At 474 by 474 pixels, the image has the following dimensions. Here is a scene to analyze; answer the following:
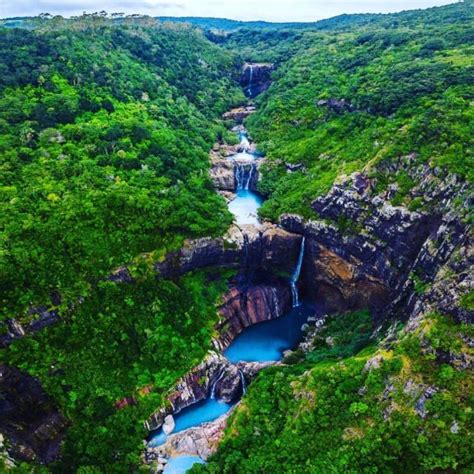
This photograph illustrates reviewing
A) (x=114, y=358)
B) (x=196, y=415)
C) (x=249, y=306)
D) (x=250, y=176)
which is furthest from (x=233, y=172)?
(x=196, y=415)

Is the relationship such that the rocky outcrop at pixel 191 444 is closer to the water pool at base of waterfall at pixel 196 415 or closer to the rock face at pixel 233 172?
the water pool at base of waterfall at pixel 196 415

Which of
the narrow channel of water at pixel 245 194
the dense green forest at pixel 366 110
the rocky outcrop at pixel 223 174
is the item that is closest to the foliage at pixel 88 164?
the rocky outcrop at pixel 223 174

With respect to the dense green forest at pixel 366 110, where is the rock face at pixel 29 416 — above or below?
below

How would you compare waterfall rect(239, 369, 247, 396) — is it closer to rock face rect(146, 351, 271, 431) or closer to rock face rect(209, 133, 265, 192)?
Answer: rock face rect(146, 351, 271, 431)

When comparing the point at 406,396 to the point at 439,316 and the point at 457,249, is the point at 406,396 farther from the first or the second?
the point at 457,249

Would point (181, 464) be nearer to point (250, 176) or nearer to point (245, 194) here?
point (245, 194)

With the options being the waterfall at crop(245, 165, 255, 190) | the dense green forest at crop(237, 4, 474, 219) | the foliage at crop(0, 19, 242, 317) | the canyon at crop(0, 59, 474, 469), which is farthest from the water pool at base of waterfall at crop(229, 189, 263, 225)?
the foliage at crop(0, 19, 242, 317)

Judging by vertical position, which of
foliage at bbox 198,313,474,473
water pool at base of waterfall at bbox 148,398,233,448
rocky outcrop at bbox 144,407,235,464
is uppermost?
foliage at bbox 198,313,474,473
